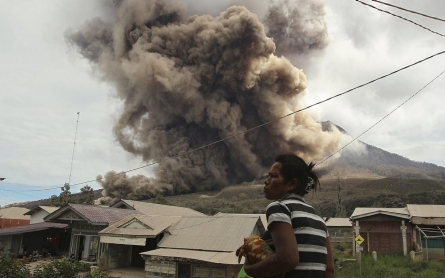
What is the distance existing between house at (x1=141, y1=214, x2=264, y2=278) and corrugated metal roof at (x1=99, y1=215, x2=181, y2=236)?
1.67 ft

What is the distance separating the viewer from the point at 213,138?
226 ft

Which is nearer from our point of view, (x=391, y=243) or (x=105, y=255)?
(x=105, y=255)

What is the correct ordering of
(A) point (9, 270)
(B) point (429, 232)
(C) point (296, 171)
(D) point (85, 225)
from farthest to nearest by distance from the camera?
(D) point (85, 225) → (B) point (429, 232) → (A) point (9, 270) → (C) point (296, 171)

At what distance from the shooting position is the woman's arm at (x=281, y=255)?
69.6 inches

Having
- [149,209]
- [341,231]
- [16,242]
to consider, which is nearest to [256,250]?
[149,209]

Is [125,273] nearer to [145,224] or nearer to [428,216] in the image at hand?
[145,224]

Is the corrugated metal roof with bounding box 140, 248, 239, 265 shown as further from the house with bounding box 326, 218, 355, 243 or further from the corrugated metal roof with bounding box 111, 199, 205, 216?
the house with bounding box 326, 218, 355, 243

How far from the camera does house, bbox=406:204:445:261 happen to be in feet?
63.4

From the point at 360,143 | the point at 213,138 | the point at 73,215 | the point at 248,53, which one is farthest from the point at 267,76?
the point at 360,143

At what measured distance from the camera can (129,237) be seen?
1734 centimetres

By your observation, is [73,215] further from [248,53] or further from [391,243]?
[248,53]

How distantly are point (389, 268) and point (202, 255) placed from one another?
26.5 feet

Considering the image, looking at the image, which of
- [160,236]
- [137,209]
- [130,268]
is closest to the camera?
[160,236]

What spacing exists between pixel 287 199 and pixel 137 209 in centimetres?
2458
